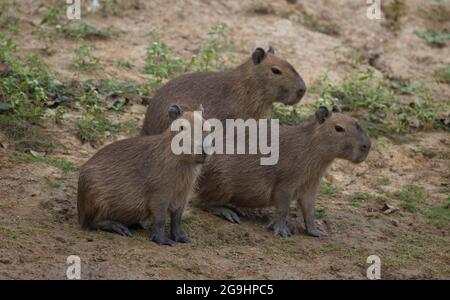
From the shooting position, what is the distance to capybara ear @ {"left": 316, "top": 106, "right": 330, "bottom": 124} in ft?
23.3

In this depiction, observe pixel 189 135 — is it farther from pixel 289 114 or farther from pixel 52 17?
pixel 52 17

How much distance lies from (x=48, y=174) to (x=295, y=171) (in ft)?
6.39

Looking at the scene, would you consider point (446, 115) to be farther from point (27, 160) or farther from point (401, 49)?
point (27, 160)

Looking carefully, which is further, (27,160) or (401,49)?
(401,49)

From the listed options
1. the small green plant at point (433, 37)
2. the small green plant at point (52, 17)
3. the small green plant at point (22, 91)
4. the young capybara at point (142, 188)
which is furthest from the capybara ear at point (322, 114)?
the small green plant at point (433, 37)

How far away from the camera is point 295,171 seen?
7.04 metres

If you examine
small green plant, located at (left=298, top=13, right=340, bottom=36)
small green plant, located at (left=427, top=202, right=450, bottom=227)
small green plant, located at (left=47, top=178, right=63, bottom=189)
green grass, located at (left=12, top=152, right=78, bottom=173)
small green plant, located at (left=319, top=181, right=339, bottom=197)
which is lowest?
small green plant, located at (left=427, top=202, right=450, bottom=227)

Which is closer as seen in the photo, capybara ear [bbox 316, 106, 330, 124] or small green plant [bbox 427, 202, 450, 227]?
capybara ear [bbox 316, 106, 330, 124]

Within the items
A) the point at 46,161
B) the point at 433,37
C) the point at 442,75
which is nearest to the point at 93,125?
the point at 46,161

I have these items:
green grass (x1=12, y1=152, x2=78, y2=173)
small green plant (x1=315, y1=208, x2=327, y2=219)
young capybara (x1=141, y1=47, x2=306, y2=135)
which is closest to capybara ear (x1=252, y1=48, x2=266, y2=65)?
young capybara (x1=141, y1=47, x2=306, y2=135)

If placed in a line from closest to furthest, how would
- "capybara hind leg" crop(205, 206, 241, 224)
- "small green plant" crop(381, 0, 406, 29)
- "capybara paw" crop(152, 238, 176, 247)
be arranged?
1. "capybara paw" crop(152, 238, 176, 247)
2. "capybara hind leg" crop(205, 206, 241, 224)
3. "small green plant" crop(381, 0, 406, 29)

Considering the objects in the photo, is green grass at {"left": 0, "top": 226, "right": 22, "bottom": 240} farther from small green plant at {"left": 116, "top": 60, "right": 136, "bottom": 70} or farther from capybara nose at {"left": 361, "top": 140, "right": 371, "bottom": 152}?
small green plant at {"left": 116, "top": 60, "right": 136, "bottom": 70}

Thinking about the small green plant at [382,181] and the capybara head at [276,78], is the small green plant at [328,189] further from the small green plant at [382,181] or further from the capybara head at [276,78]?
the capybara head at [276,78]
